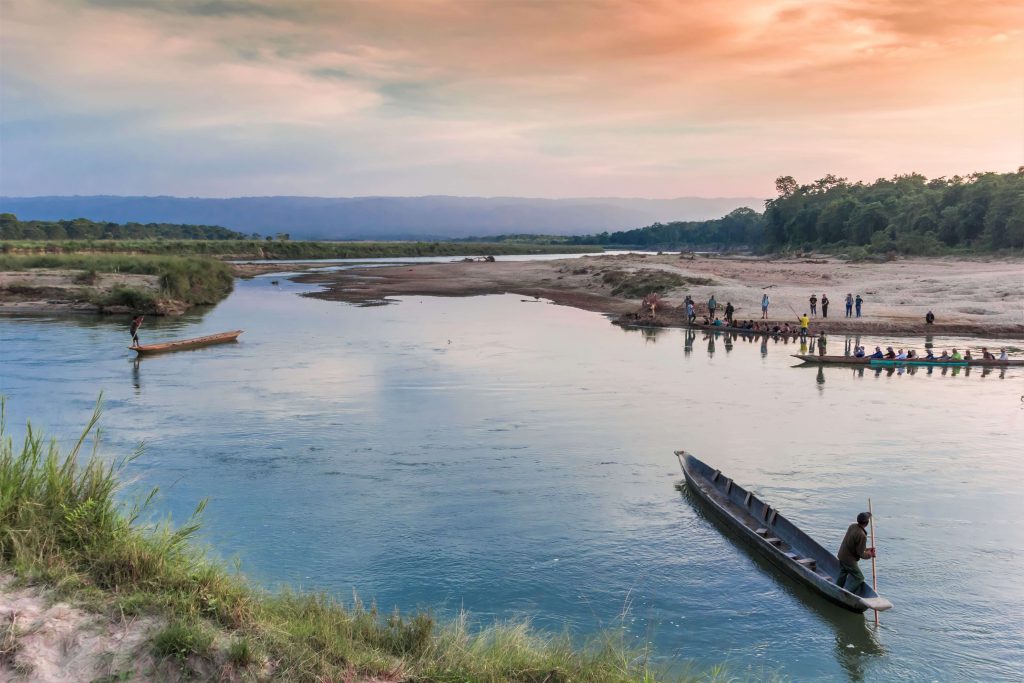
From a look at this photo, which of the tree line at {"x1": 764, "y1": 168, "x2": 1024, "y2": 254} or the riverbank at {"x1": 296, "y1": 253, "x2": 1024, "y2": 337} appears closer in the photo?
the riverbank at {"x1": 296, "y1": 253, "x2": 1024, "y2": 337}

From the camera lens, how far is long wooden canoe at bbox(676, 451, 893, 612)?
12.7m

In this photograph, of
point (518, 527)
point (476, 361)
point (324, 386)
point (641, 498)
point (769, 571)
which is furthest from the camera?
point (476, 361)

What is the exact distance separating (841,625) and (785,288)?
5181 centimetres

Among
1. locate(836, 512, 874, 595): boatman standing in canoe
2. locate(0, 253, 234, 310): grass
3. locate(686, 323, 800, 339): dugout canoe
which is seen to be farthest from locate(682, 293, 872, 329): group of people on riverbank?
locate(0, 253, 234, 310): grass

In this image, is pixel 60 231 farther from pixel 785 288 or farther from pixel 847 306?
Result: pixel 847 306

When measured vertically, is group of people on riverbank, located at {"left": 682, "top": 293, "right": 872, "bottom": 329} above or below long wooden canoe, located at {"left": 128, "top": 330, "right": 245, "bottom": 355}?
above

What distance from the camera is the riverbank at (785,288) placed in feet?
151

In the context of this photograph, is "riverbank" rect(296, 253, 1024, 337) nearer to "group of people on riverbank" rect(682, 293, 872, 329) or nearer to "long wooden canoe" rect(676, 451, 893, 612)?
"group of people on riverbank" rect(682, 293, 872, 329)

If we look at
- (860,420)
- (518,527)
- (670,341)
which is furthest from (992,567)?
(670,341)

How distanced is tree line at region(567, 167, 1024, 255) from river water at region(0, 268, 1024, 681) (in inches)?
2150

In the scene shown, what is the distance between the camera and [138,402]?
87.5 feet

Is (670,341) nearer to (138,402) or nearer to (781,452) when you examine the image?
(781,452)

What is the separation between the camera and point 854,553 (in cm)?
1269

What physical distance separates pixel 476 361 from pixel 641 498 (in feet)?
60.8
